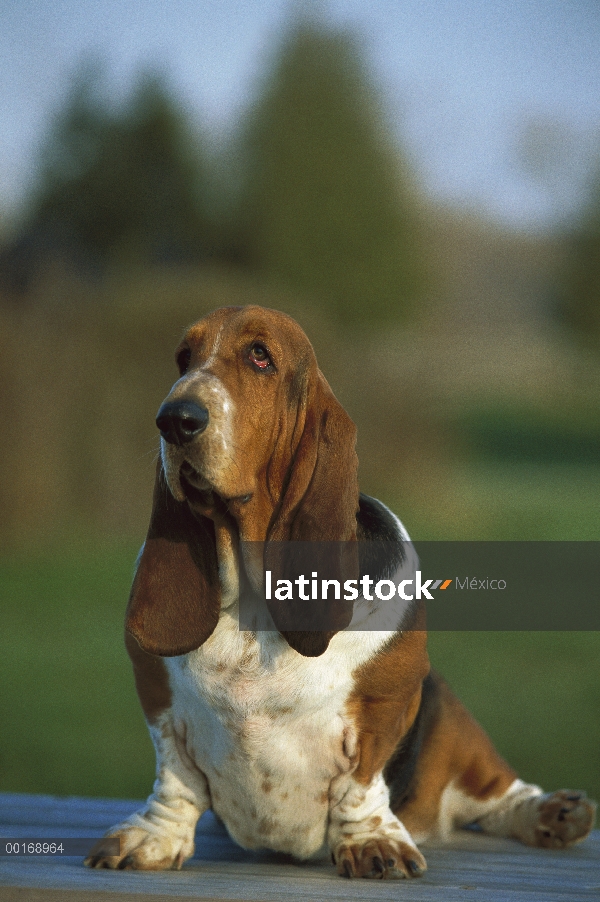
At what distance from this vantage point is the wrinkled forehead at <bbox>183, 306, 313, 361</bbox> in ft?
8.05

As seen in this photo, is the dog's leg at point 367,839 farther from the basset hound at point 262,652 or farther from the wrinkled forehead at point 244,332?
the wrinkled forehead at point 244,332

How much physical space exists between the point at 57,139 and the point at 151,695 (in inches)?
779

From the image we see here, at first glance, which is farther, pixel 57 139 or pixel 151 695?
pixel 57 139

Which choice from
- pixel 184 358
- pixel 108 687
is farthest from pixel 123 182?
pixel 184 358

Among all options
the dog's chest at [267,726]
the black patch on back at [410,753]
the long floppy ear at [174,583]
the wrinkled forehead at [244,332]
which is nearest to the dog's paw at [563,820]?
the black patch on back at [410,753]

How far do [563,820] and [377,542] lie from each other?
3.29ft

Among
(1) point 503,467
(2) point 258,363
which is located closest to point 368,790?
(2) point 258,363

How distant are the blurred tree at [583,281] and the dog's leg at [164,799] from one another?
33.2m

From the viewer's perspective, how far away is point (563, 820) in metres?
2.91

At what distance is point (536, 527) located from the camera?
18281 millimetres

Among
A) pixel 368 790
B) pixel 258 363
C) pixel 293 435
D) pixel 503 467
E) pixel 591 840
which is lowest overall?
pixel 503 467

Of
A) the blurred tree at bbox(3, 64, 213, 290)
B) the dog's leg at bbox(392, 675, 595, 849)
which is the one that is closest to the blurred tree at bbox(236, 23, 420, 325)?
the blurred tree at bbox(3, 64, 213, 290)

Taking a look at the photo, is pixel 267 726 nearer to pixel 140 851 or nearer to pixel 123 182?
pixel 140 851

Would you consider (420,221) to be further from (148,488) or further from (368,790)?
(368,790)
